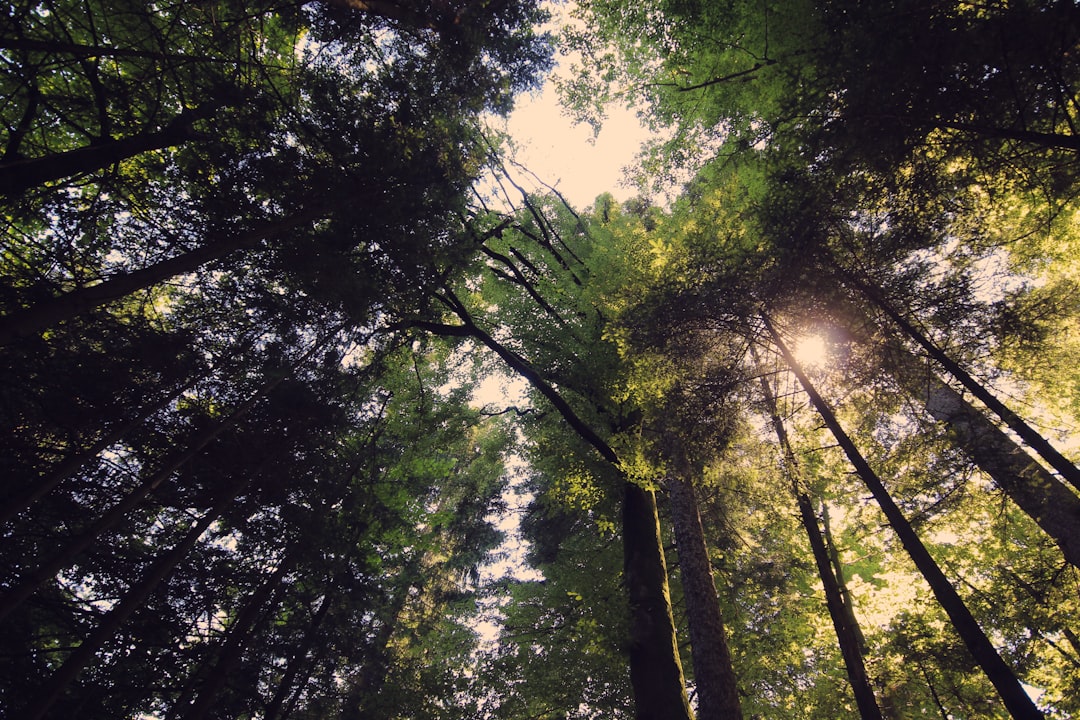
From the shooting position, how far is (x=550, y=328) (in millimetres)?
8727

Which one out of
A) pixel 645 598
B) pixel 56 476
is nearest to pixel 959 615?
pixel 645 598

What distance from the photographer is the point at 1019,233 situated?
5.99 metres

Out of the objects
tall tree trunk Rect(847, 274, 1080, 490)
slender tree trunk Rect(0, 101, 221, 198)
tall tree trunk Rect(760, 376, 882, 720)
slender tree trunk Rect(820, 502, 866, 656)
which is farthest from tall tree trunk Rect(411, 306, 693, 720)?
slender tree trunk Rect(820, 502, 866, 656)

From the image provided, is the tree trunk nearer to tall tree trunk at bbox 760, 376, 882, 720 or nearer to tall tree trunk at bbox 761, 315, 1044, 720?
tall tree trunk at bbox 760, 376, 882, 720

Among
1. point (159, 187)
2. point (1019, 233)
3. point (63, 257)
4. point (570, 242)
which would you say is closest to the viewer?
point (63, 257)

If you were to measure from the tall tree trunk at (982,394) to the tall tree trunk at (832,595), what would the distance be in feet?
6.30

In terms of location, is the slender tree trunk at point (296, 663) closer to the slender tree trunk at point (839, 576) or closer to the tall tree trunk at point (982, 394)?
the tall tree trunk at point (982, 394)

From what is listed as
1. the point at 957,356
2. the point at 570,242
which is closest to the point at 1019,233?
the point at 957,356

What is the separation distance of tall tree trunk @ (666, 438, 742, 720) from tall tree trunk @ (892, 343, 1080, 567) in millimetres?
3421

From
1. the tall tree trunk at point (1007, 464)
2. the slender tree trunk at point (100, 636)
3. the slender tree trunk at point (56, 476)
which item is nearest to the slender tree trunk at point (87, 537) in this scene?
the slender tree trunk at point (56, 476)

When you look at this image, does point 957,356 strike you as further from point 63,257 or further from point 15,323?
point 63,257

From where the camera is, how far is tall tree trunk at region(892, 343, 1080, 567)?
5562mm

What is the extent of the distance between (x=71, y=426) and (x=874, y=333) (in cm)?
948

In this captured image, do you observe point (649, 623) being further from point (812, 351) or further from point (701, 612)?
point (812, 351)
